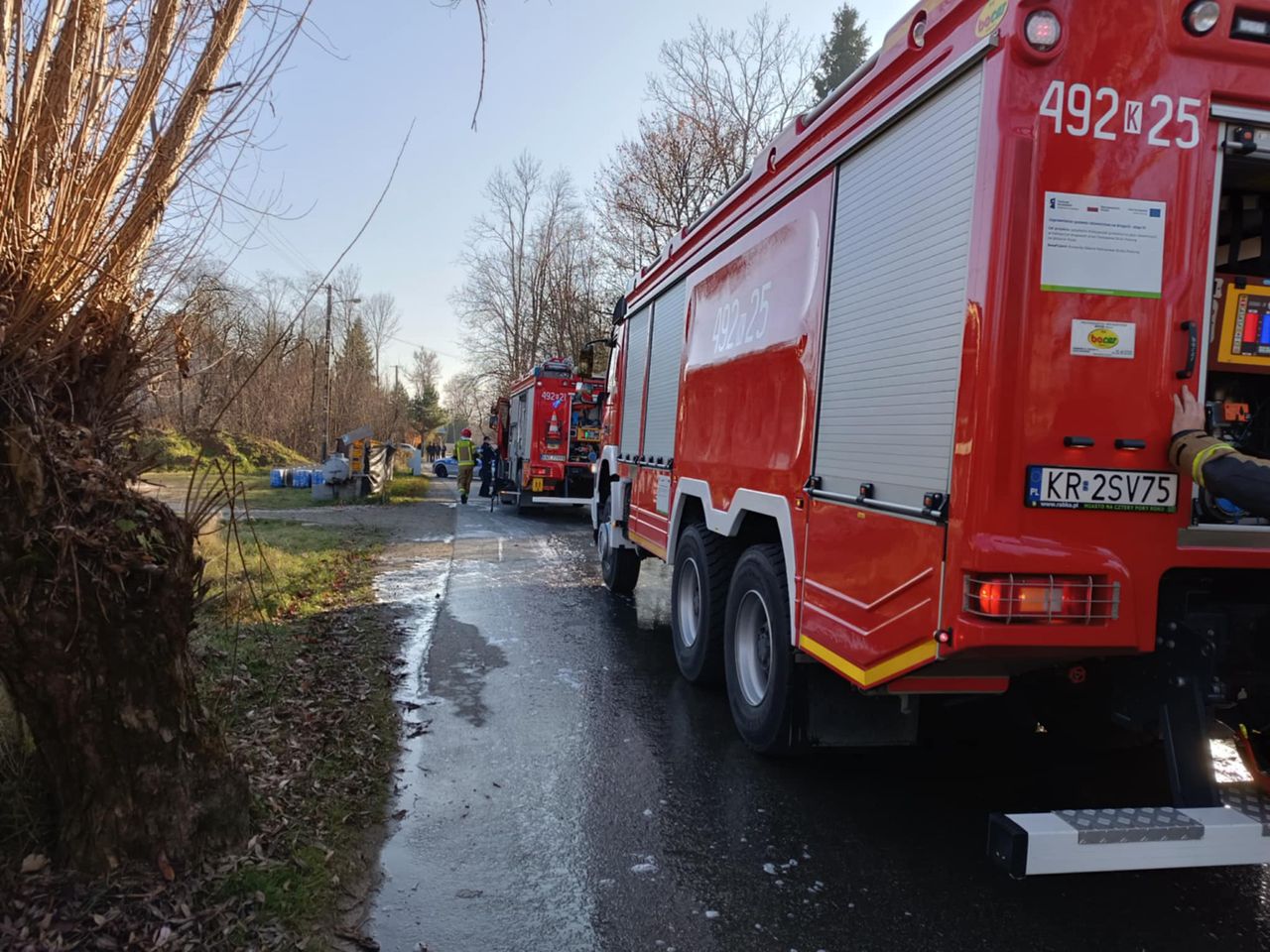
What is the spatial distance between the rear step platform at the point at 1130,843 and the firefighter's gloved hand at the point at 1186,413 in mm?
1258

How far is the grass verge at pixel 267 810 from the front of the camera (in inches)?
106

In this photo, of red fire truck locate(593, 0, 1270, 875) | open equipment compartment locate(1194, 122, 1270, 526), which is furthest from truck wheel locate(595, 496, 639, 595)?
open equipment compartment locate(1194, 122, 1270, 526)

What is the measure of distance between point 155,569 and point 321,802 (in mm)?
1560

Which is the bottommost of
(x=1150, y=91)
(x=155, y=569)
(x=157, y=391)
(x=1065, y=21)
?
(x=155, y=569)

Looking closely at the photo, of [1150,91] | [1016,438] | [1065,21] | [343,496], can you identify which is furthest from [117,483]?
[343,496]

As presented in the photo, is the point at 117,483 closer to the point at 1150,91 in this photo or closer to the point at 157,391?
the point at 157,391

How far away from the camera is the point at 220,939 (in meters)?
2.70

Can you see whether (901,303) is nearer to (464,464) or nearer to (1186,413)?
(1186,413)

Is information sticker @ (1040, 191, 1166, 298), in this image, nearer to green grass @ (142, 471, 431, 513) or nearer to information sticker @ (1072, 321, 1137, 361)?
information sticker @ (1072, 321, 1137, 361)

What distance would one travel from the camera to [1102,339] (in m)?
2.77

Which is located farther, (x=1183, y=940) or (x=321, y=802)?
(x=321, y=802)

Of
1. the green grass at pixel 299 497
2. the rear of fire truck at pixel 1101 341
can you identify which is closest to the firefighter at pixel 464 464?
the green grass at pixel 299 497

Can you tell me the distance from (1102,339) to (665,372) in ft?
15.9

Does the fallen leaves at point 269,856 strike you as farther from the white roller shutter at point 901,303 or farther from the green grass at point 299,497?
the green grass at point 299,497
